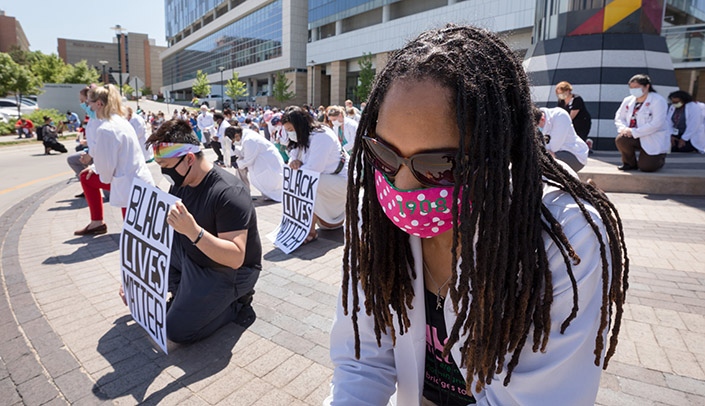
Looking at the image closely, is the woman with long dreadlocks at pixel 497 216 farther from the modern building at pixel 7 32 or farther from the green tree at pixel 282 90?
the modern building at pixel 7 32

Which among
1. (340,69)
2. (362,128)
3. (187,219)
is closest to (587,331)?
(362,128)

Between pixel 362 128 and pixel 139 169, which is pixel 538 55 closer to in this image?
pixel 139 169

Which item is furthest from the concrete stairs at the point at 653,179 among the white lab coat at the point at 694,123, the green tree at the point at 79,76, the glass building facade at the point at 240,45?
the green tree at the point at 79,76

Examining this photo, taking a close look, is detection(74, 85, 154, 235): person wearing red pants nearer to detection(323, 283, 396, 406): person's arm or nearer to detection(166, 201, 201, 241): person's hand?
detection(166, 201, 201, 241): person's hand

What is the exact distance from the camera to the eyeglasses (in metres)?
1.24

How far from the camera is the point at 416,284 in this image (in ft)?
5.11

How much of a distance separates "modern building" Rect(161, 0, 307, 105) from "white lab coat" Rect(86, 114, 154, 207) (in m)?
56.3

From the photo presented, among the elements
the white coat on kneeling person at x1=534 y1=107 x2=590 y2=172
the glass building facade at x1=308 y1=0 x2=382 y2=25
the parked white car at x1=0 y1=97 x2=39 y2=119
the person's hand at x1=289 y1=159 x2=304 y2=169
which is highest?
the glass building facade at x1=308 y1=0 x2=382 y2=25

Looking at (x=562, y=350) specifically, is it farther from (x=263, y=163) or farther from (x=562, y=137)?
(x=263, y=163)

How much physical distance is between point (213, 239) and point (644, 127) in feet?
27.4

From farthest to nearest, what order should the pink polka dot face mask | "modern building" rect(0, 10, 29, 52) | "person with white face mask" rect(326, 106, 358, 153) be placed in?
1. "modern building" rect(0, 10, 29, 52)
2. "person with white face mask" rect(326, 106, 358, 153)
3. the pink polka dot face mask

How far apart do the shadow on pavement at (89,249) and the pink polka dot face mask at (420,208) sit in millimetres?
5050

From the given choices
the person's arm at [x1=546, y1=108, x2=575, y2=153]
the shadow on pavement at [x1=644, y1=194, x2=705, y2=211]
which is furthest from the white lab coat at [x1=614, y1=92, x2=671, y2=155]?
the person's arm at [x1=546, y1=108, x2=575, y2=153]

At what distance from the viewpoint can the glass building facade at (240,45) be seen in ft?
205
